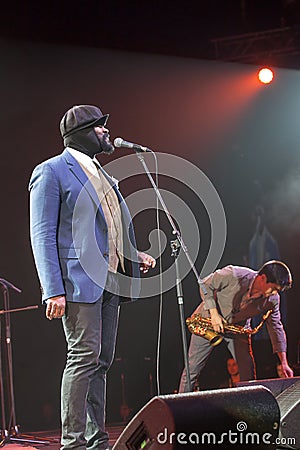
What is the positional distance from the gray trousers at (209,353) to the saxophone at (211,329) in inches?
1.7

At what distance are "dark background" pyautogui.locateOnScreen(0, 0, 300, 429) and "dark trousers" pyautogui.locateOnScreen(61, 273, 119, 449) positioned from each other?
2573 millimetres

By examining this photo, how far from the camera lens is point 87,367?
2646 millimetres

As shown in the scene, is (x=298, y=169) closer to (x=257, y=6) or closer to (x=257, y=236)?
(x=257, y=236)

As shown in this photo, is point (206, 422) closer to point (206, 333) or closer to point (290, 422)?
point (290, 422)

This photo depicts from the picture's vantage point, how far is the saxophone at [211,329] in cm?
513

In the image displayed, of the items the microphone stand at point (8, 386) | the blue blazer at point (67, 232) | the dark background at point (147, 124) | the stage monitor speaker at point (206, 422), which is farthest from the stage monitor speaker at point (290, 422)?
the dark background at point (147, 124)

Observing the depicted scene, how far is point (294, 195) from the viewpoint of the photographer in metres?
6.78

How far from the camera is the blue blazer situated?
8.87 feet

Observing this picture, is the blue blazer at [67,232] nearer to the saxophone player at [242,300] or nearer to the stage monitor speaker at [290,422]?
the stage monitor speaker at [290,422]

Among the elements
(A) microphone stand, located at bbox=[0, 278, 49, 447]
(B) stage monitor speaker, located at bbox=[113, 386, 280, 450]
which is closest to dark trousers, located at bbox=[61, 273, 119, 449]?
(B) stage monitor speaker, located at bbox=[113, 386, 280, 450]

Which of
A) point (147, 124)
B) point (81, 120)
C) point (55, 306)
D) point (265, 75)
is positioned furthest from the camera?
point (265, 75)

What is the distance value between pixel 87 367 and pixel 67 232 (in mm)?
548

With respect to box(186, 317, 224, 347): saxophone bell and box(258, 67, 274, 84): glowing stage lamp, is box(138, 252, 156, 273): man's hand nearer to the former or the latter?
box(186, 317, 224, 347): saxophone bell

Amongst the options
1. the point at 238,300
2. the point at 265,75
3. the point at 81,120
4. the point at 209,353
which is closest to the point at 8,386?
the point at 209,353
